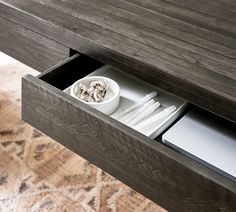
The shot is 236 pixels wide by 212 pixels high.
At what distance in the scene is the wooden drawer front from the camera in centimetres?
82

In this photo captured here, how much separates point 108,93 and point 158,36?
147 mm

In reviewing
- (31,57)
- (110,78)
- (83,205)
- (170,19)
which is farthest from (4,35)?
(83,205)

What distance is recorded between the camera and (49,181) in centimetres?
110

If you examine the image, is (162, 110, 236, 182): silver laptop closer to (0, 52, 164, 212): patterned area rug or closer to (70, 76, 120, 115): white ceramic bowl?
(70, 76, 120, 115): white ceramic bowl

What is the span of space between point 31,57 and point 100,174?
1.43ft

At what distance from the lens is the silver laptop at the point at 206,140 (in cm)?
65

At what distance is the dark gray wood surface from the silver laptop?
0.24ft

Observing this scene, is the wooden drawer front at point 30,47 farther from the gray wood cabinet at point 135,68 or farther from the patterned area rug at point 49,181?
the patterned area rug at point 49,181

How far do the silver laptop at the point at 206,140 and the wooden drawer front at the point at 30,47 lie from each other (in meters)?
0.28

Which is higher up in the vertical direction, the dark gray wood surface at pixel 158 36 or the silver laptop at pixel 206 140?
the dark gray wood surface at pixel 158 36

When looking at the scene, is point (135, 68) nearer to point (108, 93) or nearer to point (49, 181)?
point (108, 93)

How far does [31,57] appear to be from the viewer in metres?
0.88

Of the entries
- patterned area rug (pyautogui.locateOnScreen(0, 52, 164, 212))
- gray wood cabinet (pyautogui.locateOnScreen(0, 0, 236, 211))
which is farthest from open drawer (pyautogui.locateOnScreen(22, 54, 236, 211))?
patterned area rug (pyautogui.locateOnScreen(0, 52, 164, 212))

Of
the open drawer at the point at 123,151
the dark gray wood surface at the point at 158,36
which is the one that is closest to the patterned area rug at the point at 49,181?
the open drawer at the point at 123,151
